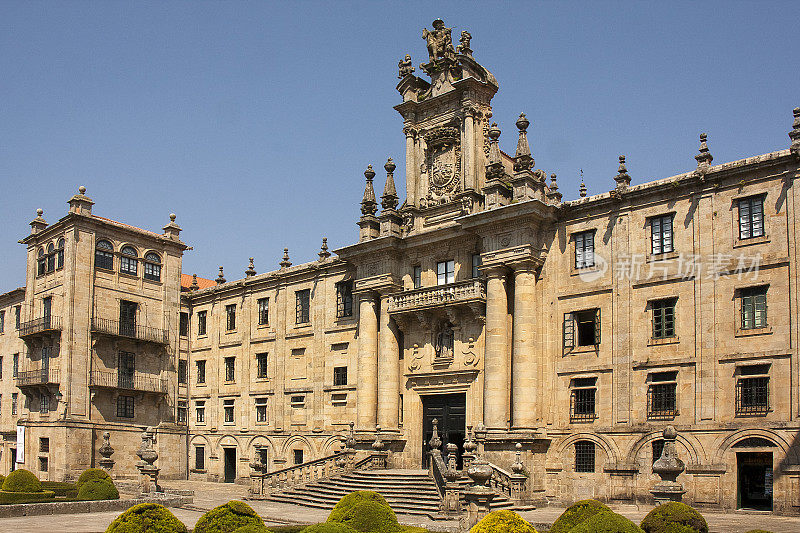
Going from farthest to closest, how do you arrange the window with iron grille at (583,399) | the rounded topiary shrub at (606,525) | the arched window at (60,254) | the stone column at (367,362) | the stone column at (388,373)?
the arched window at (60,254) < the stone column at (367,362) < the stone column at (388,373) < the window with iron grille at (583,399) < the rounded topiary shrub at (606,525)

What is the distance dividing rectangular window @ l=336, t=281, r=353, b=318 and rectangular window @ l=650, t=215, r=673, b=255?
1650cm

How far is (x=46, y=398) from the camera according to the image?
44.9 metres

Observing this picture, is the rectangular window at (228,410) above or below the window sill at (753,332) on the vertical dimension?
below

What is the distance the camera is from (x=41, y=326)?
45.2 metres

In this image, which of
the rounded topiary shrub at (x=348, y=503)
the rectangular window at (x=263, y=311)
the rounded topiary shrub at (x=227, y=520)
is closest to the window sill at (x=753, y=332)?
the rounded topiary shrub at (x=348, y=503)

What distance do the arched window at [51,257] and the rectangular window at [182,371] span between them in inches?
379

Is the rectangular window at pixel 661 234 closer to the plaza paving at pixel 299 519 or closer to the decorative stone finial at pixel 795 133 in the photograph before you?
the decorative stone finial at pixel 795 133

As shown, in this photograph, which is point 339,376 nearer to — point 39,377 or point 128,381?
point 128,381

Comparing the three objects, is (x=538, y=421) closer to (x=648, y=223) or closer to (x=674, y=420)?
(x=674, y=420)

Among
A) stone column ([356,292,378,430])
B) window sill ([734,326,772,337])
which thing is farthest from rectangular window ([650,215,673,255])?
stone column ([356,292,378,430])

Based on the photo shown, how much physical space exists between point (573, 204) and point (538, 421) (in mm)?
9089

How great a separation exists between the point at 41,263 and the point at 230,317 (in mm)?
11778

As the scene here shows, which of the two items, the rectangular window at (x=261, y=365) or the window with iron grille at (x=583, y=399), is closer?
the window with iron grille at (x=583, y=399)

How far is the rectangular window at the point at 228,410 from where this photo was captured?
4778 centimetres
